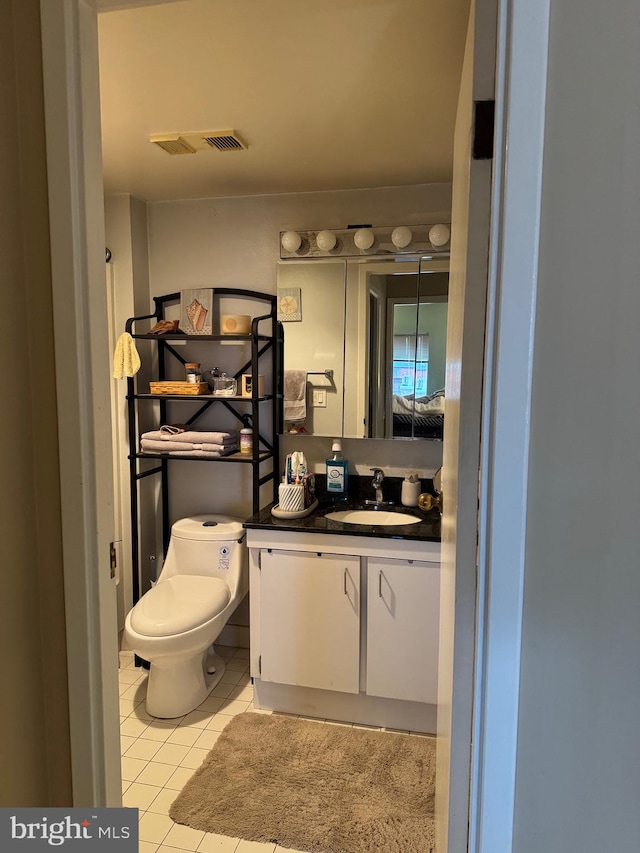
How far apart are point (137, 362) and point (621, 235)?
7.67 feet

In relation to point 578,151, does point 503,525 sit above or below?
below

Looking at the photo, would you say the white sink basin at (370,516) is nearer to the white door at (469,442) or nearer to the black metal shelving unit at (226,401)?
the black metal shelving unit at (226,401)

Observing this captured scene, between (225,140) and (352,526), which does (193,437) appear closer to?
(352,526)

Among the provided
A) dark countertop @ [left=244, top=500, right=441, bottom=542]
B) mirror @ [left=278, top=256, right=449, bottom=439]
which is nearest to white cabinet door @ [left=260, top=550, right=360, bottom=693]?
dark countertop @ [left=244, top=500, right=441, bottom=542]

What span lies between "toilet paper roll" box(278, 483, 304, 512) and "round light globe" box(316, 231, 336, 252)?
3.82 feet

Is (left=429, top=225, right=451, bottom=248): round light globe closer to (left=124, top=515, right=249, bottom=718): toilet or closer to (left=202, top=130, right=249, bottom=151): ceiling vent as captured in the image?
(left=202, top=130, right=249, bottom=151): ceiling vent

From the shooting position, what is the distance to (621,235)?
693 mm

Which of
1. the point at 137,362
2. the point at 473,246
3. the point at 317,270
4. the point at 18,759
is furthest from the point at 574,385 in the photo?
the point at 137,362

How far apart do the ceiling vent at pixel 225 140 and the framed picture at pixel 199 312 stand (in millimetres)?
801

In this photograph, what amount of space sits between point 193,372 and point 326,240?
94 cm

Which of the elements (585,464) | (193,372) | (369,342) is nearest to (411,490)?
(369,342)

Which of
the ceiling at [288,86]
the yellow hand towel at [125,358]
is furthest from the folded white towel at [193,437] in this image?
the ceiling at [288,86]

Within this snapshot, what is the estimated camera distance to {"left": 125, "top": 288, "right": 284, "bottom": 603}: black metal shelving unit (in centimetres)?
259

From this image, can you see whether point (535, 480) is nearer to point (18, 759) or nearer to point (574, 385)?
point (574, 385)
